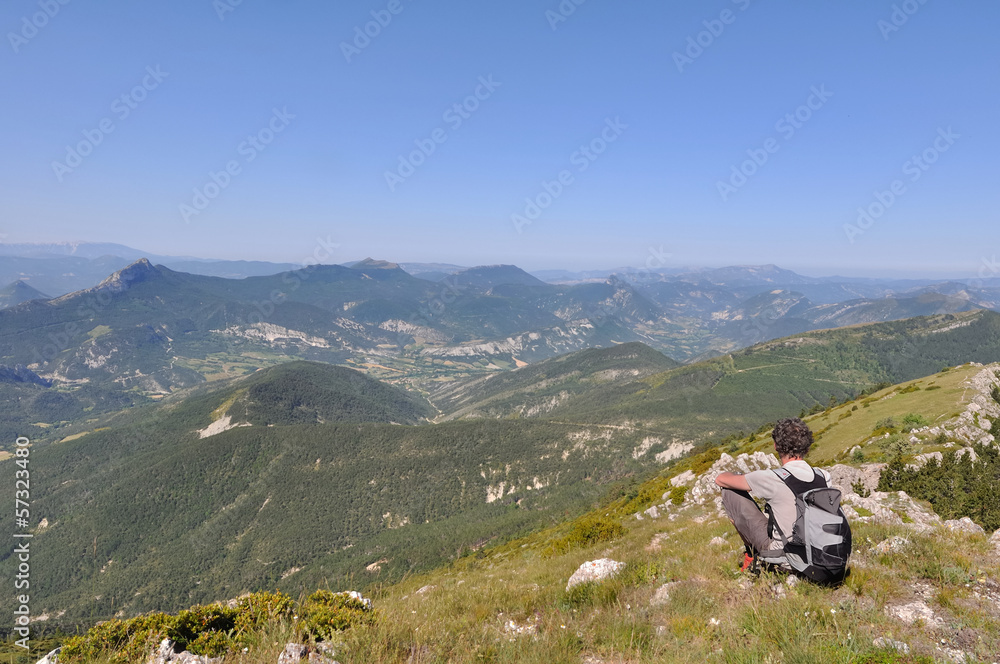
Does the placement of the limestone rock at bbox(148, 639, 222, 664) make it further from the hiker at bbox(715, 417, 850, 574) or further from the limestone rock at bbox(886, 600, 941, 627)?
the limestone rock at bbox(886, 600, 941, 627)

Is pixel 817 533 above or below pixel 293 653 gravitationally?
above

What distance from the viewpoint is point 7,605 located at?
12200cm

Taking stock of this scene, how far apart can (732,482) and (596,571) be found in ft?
17.7

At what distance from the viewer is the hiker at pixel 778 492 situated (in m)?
6.82

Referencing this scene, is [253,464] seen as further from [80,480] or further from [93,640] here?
[93,640]

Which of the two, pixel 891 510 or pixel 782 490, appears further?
pixel 891 510

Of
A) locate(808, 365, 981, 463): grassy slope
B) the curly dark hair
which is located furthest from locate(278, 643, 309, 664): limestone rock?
locate(808, 365, 981, 463): grassy slope

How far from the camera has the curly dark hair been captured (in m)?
7.00

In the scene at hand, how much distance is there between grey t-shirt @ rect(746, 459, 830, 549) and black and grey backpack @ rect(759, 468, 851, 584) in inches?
2.8

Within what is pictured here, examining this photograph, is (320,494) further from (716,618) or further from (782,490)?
(782,490)

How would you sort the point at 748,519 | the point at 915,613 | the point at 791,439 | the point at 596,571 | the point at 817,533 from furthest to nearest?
the point at 596,571 < the point at 748,519 < the point at 791,439 < the point at 817,533 < the point at 915,613

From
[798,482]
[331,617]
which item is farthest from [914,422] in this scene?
[331,617]

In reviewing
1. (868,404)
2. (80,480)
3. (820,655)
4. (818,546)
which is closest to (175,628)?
(820,655)

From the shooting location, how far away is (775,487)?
694cm
